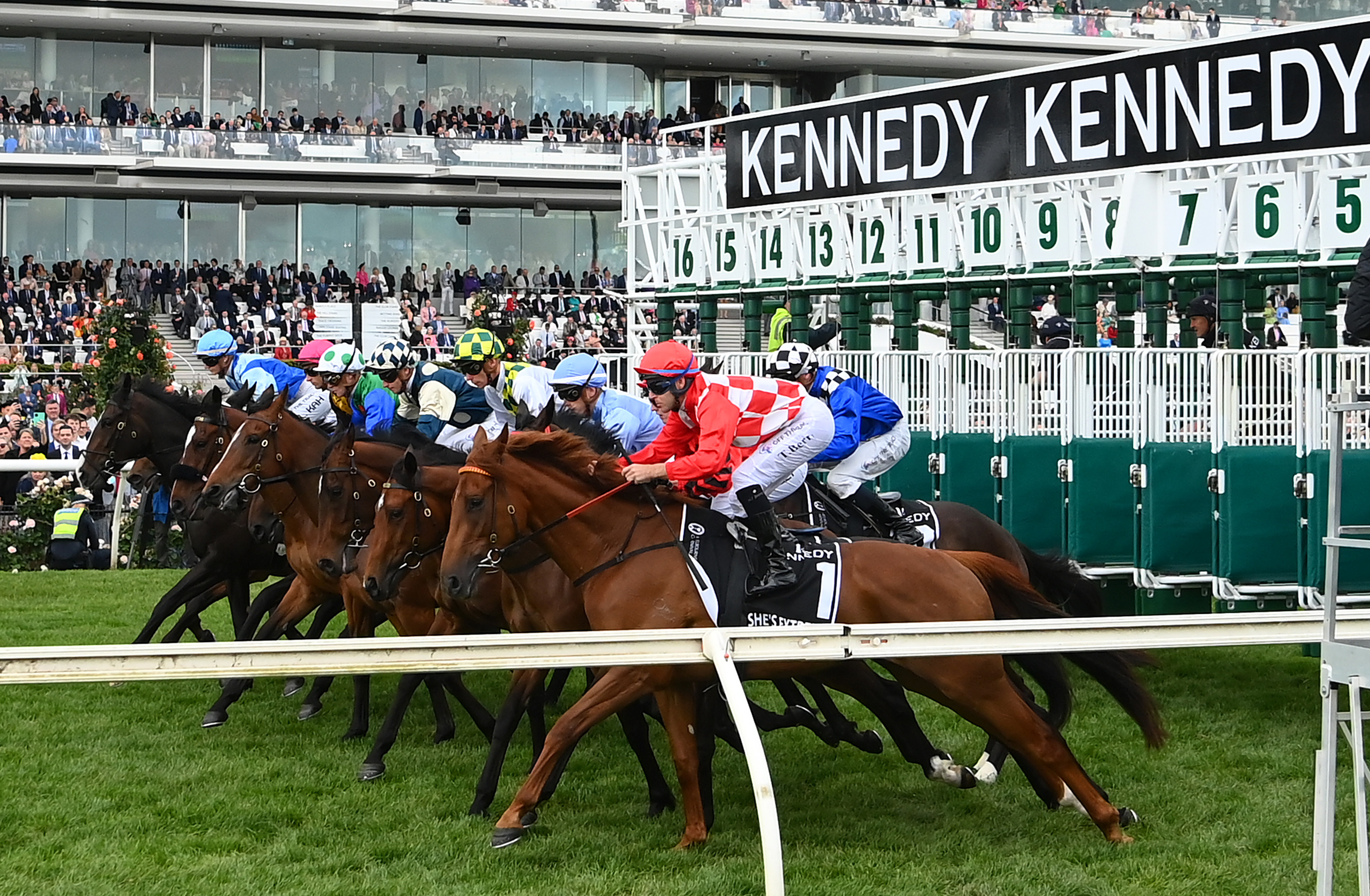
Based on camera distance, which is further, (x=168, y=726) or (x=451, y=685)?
(x=168, y=726)

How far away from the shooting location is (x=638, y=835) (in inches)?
191

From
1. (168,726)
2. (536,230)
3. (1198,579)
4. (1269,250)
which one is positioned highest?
(536,230)

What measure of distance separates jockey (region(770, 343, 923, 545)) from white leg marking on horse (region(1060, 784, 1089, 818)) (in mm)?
1643

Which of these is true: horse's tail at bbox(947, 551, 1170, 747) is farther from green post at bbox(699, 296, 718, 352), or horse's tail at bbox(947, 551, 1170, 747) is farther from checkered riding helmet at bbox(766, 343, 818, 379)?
green post at bbox(699, 296, 718, 352)

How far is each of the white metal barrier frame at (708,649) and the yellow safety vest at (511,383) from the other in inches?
79.1

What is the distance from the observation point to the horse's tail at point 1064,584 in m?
6.04

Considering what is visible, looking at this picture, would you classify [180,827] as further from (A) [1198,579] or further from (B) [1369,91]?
(B) [1369,91]

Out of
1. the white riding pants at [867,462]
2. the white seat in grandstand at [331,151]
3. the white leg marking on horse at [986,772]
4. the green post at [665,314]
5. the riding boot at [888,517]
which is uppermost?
the white seat in grandstand at [331,151]

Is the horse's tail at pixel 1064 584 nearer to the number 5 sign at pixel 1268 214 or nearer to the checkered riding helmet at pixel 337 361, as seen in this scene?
the number 5 sign at pixel 1268 214

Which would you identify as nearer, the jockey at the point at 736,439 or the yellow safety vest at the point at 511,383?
the jockey at the point at 736,439

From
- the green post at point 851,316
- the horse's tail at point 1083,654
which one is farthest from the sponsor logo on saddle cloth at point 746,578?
the green post at point 851,316

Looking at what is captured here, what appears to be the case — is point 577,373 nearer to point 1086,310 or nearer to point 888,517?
point 888,517

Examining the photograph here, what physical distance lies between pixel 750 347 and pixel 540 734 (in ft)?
19.8

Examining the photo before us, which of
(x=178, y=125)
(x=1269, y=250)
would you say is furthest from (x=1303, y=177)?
(x=178, y=125)
